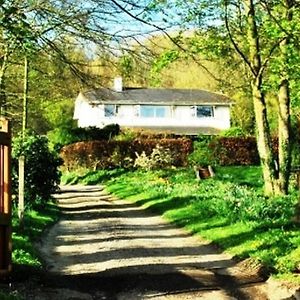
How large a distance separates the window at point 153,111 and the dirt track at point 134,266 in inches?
2054

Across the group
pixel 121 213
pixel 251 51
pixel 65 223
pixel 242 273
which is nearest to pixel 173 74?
pixel 242 273

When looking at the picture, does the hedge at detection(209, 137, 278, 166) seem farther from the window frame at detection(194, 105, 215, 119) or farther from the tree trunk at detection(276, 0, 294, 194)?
the window frame at detection(194, 105, 215, 119)

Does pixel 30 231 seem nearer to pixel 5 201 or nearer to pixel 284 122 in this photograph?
pixel 5 201

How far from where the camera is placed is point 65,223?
1980cm

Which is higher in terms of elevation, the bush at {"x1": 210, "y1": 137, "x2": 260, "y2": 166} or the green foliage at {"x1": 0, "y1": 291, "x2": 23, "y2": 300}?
the bush at {"x1": 210, "y1": 137, "x2": 260, "y2": 166}

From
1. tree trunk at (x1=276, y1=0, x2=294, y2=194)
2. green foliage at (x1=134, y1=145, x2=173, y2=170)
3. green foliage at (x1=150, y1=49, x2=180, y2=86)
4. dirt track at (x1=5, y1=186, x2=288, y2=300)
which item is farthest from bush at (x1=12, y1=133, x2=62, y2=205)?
green foliage at (x1=134, y1=145, x2=173, y2=170)

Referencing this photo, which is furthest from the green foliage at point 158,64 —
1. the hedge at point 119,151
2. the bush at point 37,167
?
the hedge at point 119,151

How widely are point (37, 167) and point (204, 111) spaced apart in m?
52.2

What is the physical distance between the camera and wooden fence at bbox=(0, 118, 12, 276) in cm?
1019

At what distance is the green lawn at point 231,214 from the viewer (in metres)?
12.4

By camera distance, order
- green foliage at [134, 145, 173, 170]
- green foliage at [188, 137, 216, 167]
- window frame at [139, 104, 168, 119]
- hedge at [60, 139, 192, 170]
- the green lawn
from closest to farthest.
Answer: the green lawn < green foliage at [134, 145, 173, 170] < green foliage at [188, 137, 216, 167] < hedge at [60, 139, 192, 170] < window frame at [139, 104, 168, 119]

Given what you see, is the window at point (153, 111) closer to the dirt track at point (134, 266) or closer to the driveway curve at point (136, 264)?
the driveway curve at point (136, 264)

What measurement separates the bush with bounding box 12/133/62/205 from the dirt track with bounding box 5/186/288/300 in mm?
2524

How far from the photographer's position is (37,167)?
22344 millimetres
